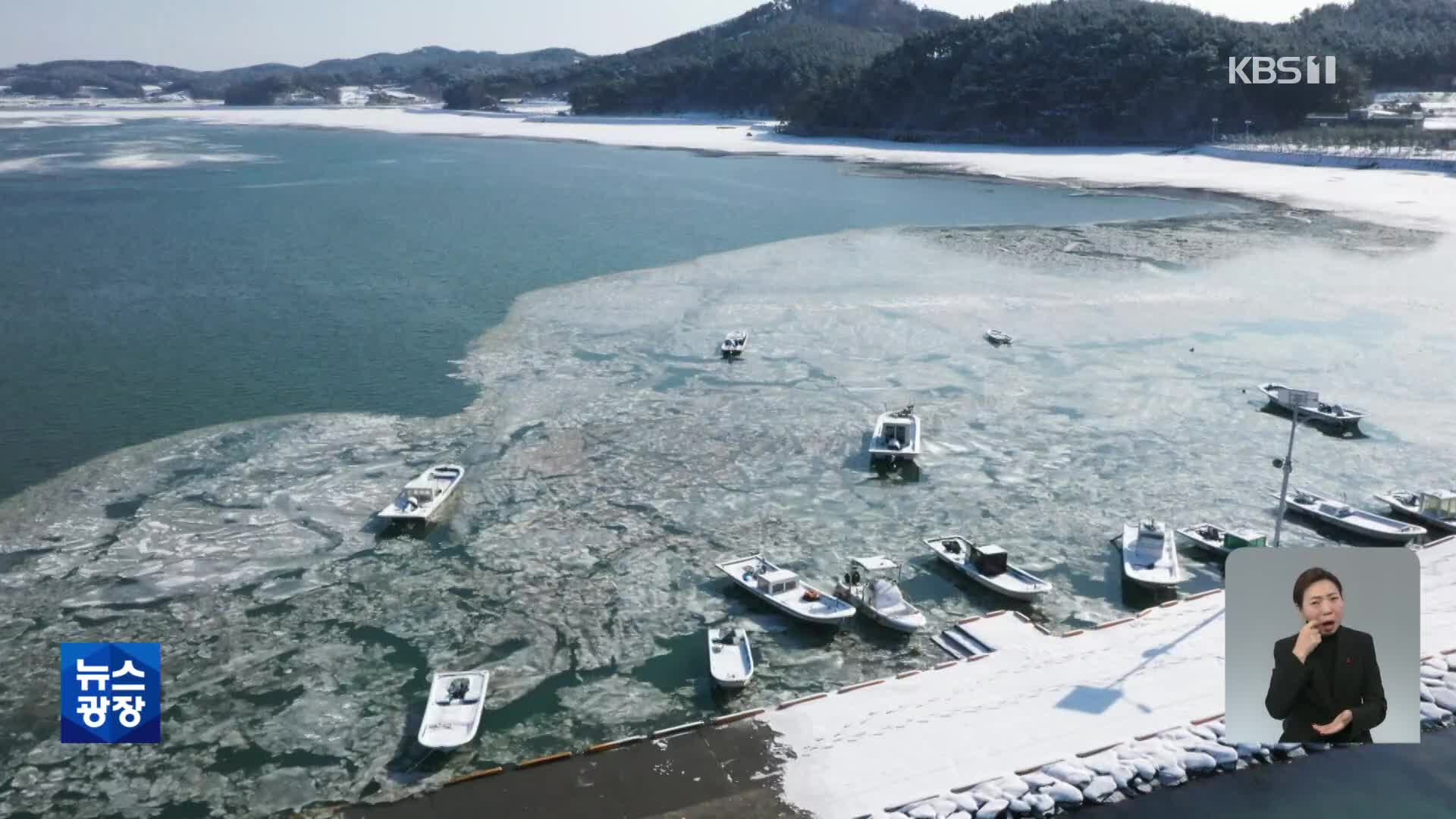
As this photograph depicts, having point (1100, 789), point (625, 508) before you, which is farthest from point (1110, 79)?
point (1100, 789)

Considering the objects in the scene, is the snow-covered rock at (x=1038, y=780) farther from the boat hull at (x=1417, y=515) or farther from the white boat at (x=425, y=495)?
the boat hull at (x=1417, y=515)

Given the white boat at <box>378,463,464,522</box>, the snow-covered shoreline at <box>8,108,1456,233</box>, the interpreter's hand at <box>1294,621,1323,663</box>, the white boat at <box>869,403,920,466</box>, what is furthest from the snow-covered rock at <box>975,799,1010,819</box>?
the snow-covered shoreline at <box>8,108,1456,233</box>

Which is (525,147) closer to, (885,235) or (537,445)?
(885,235)

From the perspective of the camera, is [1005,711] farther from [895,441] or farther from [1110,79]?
[1110,79]

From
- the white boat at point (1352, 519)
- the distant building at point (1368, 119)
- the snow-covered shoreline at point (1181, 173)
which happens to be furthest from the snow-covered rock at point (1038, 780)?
the distant building at point (1368, 119)

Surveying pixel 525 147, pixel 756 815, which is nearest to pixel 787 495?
pixel 756 815

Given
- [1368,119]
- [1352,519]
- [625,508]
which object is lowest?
[1352,519]

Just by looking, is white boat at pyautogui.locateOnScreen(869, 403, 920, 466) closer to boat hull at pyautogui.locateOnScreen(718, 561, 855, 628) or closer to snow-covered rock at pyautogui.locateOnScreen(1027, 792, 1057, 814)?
boat hull at pyautogui.locateOnScreen(718, 561, 855, 628)
